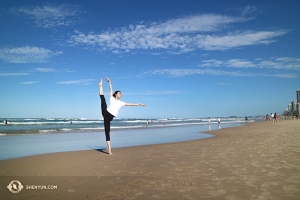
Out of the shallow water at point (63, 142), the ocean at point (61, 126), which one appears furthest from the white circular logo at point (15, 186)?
the ocean at point (61, 126)

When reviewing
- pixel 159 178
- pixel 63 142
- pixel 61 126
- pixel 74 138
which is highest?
pixel 159 178

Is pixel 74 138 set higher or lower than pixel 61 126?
higher

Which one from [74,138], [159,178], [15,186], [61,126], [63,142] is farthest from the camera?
[61,126]

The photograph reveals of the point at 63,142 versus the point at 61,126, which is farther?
the point at 61,126

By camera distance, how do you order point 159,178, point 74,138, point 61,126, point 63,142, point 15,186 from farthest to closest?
1. point 61,126
2. point 74,138
3. point 63,142
4. point 159,178
5. point 15,186

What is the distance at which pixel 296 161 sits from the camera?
6.75 m

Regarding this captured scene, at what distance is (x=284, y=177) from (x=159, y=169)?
10.5ft

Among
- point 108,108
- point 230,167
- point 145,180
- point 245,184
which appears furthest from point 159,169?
point 108,108

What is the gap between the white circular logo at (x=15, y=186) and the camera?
4719 millimetres

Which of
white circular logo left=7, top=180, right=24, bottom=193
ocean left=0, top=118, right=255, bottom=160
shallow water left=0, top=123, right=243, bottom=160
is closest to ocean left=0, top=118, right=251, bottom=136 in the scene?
ocean left=0, top=118, right=255, bottom=160

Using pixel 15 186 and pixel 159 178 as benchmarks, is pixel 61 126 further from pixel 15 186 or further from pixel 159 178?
pixel 159 178

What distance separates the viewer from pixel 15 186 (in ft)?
16.5

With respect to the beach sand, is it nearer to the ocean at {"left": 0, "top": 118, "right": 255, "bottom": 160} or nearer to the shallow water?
the shallow water

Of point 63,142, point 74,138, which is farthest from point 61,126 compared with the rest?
point 63,142
